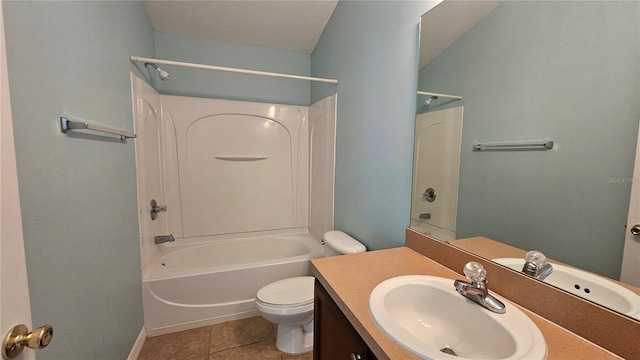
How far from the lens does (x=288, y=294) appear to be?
5.45 ft

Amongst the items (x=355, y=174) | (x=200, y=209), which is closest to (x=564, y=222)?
(x=355, y=174)

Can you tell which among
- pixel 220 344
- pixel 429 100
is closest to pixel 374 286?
pixel 429 100

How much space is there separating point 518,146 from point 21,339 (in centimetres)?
134

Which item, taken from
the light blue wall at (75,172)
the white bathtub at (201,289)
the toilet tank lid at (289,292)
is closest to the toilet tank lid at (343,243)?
the toilet tank lid at (289,292)

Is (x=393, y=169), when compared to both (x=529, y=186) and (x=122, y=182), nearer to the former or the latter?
(x=529, y=186)

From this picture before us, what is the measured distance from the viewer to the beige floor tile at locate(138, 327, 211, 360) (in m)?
1.67

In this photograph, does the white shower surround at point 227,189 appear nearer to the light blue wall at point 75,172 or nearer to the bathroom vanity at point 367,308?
the light blue wall at point 75,172

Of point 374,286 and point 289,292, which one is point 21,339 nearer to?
point 374,286

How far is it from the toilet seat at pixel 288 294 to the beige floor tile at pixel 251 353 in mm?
424

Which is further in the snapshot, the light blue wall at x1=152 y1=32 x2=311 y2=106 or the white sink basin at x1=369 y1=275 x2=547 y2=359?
the light blue wall at x1=152 y1=32 x2=311 y2=106

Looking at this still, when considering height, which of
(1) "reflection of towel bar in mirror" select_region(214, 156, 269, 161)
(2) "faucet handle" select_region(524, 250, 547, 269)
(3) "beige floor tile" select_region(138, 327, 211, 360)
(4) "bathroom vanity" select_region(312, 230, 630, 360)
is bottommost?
(3) "beige floor tile" select_region(138, 327, 211, 360)

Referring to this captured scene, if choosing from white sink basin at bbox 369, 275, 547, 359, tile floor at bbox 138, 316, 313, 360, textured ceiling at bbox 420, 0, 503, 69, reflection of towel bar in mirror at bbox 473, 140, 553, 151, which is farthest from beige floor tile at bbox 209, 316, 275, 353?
textured ceiling at bbox 420, 0, 503, 69

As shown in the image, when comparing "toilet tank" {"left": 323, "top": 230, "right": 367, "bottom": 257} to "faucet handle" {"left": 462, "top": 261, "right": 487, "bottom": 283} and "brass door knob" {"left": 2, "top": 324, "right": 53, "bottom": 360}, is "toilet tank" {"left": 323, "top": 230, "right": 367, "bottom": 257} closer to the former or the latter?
"faucet handle" {"left": 462, "top": 261, "right": 487, "bottom": 283}

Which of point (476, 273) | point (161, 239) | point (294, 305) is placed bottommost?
point (294, 305)
